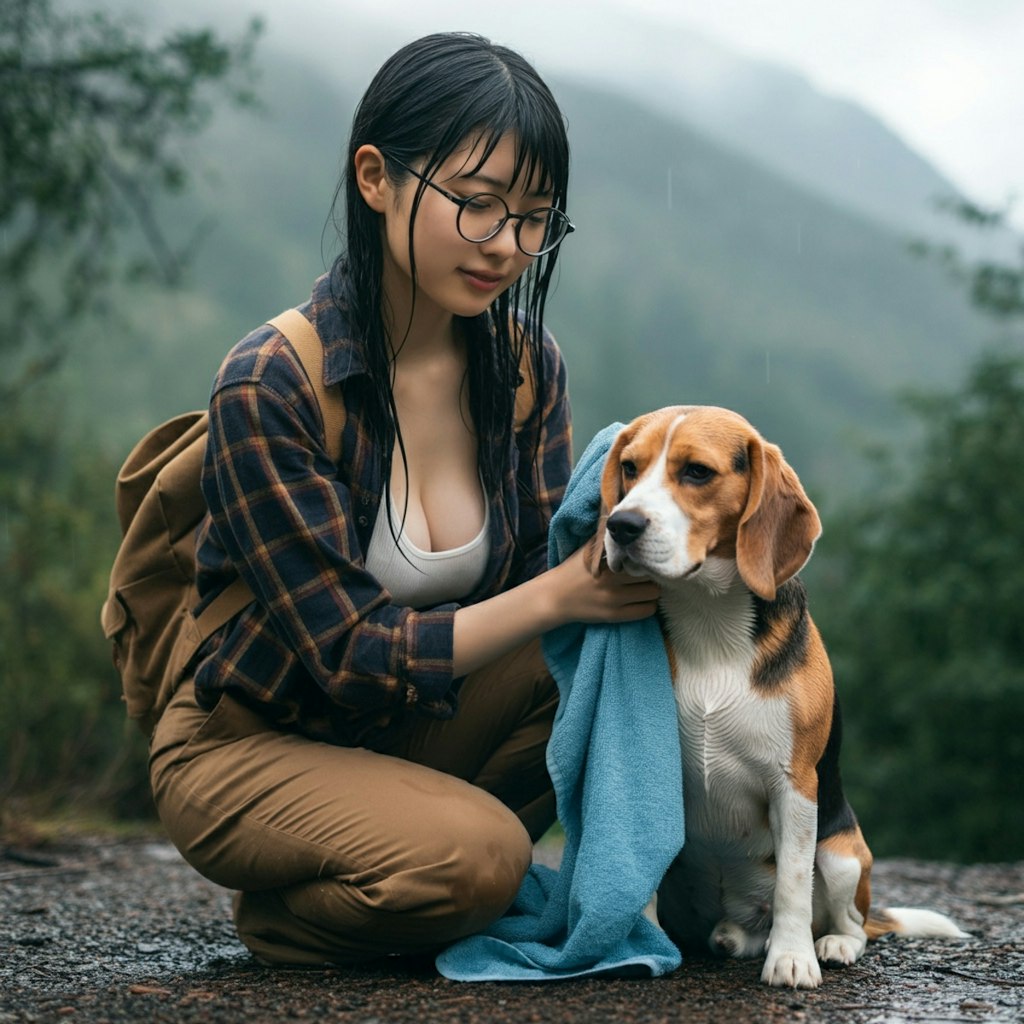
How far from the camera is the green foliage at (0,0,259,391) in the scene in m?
8.64

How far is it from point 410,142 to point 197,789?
179 cm

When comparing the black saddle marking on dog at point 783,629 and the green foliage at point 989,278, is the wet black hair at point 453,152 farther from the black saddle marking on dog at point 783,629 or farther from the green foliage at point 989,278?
the green foliage at point 989,278

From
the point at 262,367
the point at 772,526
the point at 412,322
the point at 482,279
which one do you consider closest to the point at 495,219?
the point at 482,279

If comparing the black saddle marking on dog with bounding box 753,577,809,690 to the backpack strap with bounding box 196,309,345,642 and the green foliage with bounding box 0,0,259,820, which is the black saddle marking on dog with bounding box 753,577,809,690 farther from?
the green foliage with bounding box 0,0,259,820

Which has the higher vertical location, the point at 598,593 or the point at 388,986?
the point at 598,593

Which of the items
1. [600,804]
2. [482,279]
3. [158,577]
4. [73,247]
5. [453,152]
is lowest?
[600,804]

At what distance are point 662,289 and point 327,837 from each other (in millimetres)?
128480

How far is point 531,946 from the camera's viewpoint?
336 cm

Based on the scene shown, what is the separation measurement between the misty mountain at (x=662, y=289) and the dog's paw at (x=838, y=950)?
76.5 meters

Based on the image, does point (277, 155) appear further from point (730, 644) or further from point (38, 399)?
point (730, 644)

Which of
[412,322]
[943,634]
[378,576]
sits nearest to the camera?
[378,576]

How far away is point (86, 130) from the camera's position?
360 inches

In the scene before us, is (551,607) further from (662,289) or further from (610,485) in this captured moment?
(662,289)

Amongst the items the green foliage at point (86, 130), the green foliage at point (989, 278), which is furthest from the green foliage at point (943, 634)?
the green foliage at point (86, 130)
